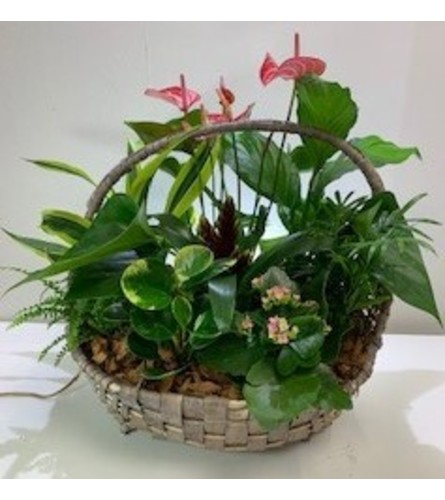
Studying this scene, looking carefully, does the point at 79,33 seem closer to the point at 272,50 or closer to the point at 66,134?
the point at 66,134

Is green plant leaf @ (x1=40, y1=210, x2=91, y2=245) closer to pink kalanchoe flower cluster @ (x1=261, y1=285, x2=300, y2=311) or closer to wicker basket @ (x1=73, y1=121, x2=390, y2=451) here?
wicker basket @ (x1=73, y1=121, x2=390, y2=451)

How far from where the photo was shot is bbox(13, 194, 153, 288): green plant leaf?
2.17ft

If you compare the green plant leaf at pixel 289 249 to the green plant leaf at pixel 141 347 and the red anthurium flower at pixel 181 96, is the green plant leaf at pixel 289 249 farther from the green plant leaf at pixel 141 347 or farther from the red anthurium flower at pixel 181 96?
the red anthurium flower at pixel 181 96

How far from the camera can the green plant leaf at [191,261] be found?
2.31 feet

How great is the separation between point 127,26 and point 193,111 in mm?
324

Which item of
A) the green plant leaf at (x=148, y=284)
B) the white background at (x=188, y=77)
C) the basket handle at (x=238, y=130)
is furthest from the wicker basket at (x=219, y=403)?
the white background at (x=188, y=77)

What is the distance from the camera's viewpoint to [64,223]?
78 centimetres

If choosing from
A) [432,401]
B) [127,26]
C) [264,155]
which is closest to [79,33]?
[127,26]

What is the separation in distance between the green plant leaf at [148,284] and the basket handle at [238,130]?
0.13 meters

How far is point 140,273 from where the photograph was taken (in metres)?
→ 0.70

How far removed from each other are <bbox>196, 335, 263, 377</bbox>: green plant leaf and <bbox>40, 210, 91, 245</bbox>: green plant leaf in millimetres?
205

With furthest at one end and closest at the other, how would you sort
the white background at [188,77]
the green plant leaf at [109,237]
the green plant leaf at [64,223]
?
the white background at [188,77] → the green plant leaf at [64,223] → the green plant leaf at [109,237]

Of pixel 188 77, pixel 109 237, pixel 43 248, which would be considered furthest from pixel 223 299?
pixel 188 77

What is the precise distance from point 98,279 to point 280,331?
0.21m
